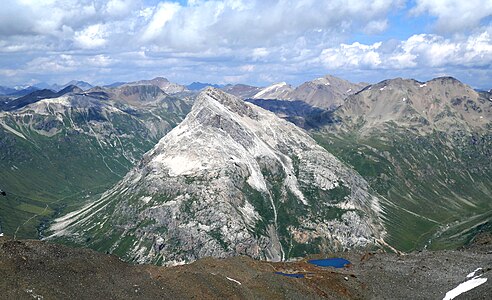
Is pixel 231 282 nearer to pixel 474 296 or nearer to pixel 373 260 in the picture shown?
pixel 474 296

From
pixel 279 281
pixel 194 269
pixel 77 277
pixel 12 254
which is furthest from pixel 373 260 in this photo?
pixel 12 254

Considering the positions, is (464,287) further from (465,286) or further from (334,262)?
(334,262)

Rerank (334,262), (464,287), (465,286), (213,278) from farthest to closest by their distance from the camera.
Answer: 1. (334,262)
2. (465,286)
3. (464,287)
4. (213,278)

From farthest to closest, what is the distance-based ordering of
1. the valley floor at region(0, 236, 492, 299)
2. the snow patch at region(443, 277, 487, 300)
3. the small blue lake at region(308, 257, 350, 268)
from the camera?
the small blue lake at region(308, 257, 350, 268) < the snow patch at region(443, 277, 487, 300) < the valley floor at region(0, 236, 492, 299)

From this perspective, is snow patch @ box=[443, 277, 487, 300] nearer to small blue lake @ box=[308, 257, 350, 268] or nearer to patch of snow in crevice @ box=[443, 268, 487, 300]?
patch of snow in crevice @ box=[443, 268, 487, 300]

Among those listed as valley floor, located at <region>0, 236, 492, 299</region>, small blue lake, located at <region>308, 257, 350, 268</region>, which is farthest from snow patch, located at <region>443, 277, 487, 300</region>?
small blue lake, located at <region>308, 257, 350, 268</region>

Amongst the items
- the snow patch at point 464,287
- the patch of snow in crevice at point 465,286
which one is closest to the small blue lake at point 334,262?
the patch of snow in crevice at point 465,286

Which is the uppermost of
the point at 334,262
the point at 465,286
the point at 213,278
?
the point at 213,278

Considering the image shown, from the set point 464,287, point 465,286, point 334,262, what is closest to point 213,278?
point 464,287
